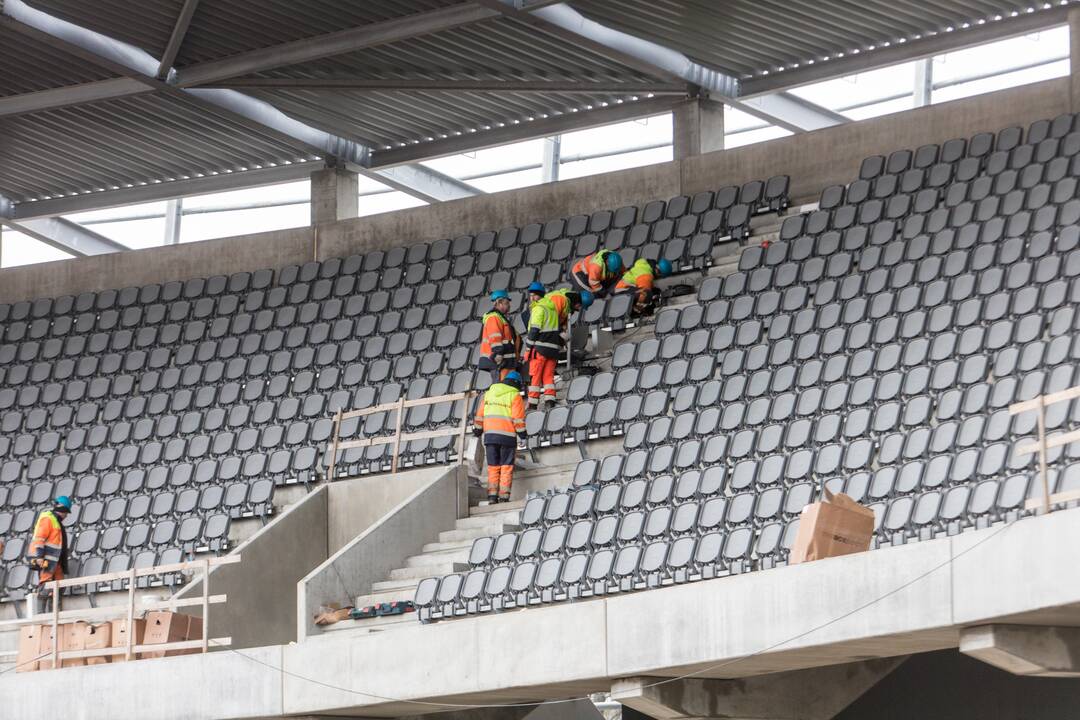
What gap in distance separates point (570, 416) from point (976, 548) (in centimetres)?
763

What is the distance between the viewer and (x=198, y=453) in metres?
21.5

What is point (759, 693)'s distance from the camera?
14.2 metres

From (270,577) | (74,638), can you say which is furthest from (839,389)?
(74,638)

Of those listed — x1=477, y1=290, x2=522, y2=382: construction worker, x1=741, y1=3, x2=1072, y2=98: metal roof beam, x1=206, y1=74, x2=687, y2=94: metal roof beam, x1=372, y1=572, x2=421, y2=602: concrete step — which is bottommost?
x1=372, y1=572, x2=421, y2=602: concrete step

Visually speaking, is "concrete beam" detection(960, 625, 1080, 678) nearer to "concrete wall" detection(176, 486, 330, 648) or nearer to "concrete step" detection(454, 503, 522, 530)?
"concrete step" detection(454, 503, 522, 530)

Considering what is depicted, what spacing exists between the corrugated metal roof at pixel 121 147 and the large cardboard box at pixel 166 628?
441 inches

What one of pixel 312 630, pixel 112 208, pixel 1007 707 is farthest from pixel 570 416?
pixel 112 208

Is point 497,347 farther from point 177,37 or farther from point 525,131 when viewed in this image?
point 525,131

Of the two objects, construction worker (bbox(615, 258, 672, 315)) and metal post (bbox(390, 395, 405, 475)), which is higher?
construction worker (bbox(615, 258, 672, 315))

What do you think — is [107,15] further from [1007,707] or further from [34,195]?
[1007,707]

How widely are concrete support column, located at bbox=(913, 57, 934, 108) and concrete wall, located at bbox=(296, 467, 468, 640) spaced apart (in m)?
11.0

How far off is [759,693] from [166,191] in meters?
17.4

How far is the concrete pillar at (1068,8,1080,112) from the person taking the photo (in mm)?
20703

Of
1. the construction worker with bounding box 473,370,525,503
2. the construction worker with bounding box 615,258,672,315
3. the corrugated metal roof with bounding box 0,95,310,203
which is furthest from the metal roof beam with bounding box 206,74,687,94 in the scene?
the construction worker with bounding box 473,370,525,503
